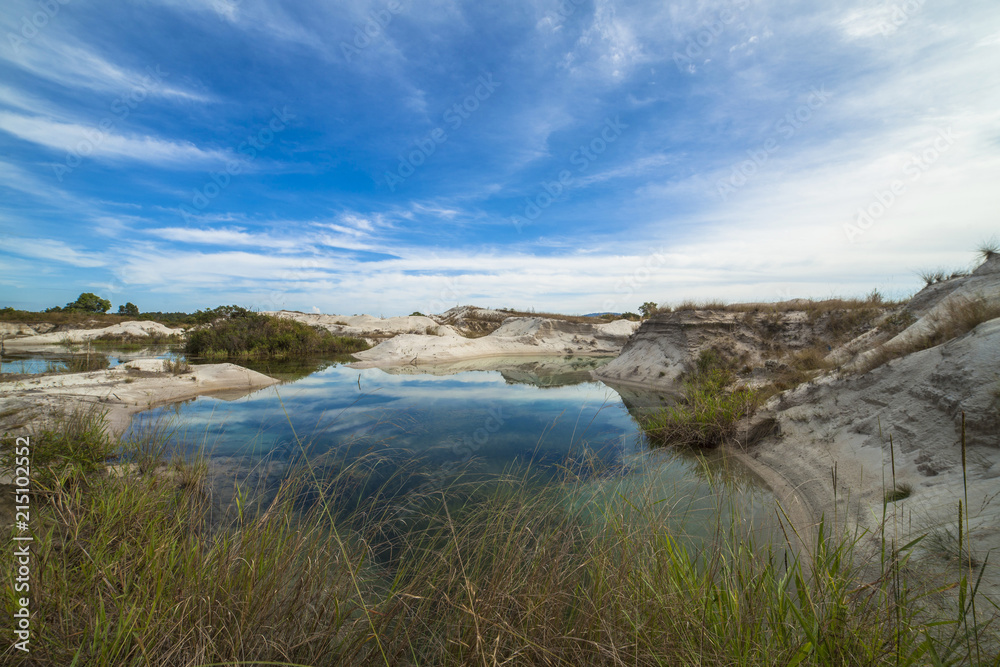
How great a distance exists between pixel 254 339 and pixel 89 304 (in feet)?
139

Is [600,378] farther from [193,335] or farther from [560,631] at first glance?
[193,335]

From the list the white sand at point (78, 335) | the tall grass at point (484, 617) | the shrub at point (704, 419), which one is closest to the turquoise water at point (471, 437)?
the shrub at point (704, 419)

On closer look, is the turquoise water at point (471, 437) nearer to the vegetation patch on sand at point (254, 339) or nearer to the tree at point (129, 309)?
the vegetation patch on sand at point (254, 339)

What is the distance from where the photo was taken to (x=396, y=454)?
702 cm

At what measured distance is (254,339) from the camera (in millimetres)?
22734

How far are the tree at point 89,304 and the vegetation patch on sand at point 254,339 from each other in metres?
36.4

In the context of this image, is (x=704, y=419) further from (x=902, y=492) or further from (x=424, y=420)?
(x=424, y=420)

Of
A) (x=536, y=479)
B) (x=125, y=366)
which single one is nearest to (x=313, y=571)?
(x=536, y=479)

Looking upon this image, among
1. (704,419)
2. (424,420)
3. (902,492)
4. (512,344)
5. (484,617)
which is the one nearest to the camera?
(484,617)

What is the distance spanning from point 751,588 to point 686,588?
1.14 feet

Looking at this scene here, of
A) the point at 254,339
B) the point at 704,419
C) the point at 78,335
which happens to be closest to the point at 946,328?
the point at 704,419

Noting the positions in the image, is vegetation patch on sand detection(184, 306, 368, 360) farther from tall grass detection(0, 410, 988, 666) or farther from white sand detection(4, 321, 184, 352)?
tall grass detection(0, 410, 988, 666)

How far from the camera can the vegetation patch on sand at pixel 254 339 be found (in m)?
21.7

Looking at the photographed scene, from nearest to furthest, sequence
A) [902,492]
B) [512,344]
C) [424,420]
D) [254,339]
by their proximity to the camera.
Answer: [902,492] → [424,420] → [254,339] → [512,344]
